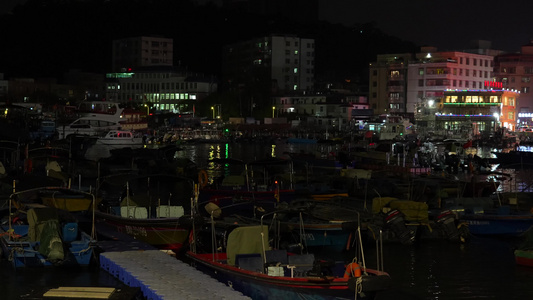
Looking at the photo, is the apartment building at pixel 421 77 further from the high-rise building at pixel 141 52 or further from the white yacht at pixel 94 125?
the high-rise building at pixel 141 52

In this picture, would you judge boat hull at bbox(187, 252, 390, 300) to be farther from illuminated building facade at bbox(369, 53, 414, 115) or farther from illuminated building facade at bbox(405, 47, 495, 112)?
illuminated building facade at bbox(369, 53, 414, 115)

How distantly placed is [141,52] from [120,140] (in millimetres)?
61715

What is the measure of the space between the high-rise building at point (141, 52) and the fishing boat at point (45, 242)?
11513cm

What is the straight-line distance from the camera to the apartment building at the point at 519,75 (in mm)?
116812

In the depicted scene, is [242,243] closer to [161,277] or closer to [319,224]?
[161,277]

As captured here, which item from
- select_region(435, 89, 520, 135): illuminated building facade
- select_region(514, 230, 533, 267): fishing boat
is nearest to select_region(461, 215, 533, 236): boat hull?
select_region(514, 230, 533, 267): fishing boat

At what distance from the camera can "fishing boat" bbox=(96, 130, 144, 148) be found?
74.8 meters

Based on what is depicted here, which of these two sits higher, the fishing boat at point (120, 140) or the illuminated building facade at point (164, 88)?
the illuminated building facade at point (164, 88)

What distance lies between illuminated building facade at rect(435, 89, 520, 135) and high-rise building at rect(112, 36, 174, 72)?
59.9 m

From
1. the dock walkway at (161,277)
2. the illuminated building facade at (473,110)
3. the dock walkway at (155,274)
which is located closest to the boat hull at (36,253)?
the dock walkway at (155,274)

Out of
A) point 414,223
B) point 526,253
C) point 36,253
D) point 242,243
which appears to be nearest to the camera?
point 242,243

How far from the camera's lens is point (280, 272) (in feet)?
48.3

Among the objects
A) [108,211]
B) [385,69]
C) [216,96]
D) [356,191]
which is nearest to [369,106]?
[385,69]

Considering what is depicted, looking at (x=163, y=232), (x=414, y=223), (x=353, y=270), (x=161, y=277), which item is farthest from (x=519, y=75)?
(x=353, y=270)
